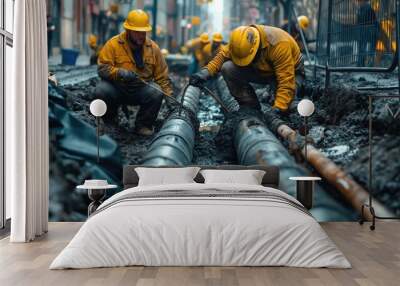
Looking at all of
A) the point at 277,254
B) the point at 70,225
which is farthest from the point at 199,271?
the point at 70,225

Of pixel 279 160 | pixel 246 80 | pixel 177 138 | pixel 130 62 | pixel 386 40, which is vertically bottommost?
pixel 279 160

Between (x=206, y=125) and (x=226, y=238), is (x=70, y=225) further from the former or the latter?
(x=226, y=238)

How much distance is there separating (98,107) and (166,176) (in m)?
1.34

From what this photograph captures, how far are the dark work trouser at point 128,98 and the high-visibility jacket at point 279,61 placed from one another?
1483mm

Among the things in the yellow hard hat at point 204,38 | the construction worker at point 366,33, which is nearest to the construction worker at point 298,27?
the construction worker at point 366,33

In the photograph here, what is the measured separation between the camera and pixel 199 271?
4.70m

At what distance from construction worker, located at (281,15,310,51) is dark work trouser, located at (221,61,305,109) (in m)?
0.35

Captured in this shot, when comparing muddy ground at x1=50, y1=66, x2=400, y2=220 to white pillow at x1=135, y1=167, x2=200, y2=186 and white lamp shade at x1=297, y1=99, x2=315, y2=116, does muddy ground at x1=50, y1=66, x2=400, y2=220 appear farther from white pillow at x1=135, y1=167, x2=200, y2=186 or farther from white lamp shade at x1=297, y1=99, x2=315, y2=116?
white pillow at x1=135, y1=167, x2=200, y2=186

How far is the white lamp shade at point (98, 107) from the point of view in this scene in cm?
775

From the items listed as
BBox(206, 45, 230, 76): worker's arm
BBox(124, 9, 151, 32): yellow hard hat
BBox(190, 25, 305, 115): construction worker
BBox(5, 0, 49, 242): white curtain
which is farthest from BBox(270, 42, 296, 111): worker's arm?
BBox(5, 0, 49, 242): white curtain

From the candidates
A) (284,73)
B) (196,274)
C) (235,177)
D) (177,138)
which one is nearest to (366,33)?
(284,73)

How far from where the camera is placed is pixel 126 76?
8141mm

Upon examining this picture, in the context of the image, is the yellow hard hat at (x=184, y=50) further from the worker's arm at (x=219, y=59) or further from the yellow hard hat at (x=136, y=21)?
the yellow hard hat at (x=136, y=21)

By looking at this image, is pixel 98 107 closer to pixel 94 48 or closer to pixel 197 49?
pixel 94 48
